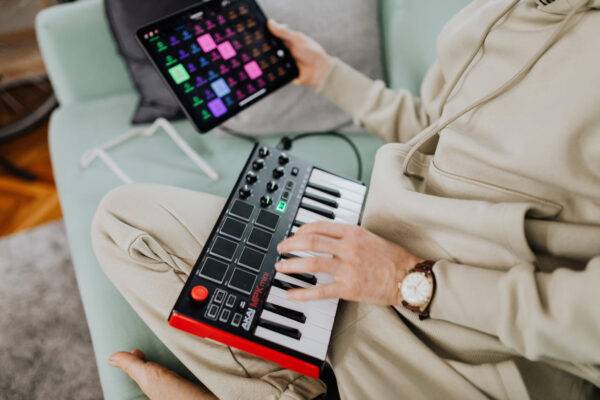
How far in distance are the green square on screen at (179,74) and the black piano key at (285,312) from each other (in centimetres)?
50

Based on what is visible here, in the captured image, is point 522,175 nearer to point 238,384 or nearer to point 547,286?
point 547,286

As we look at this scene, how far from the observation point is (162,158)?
108 cm

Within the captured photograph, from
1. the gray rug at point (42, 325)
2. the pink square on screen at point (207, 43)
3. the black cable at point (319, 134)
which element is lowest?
the gray rug at point (42, 325)

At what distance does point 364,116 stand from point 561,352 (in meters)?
0.63

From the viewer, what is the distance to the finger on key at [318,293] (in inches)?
25.0

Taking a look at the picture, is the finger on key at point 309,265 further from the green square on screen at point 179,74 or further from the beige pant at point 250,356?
the green square on screen at point 179,74

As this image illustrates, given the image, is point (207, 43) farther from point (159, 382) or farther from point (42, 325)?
point (42, 325)

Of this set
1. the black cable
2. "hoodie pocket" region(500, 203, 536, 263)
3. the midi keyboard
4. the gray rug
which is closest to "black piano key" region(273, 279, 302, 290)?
the midi keyboard

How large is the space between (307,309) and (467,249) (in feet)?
0.85

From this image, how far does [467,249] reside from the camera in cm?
62

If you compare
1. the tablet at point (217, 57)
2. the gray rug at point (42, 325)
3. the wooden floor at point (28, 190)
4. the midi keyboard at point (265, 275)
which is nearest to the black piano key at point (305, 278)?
the midi keyboard at point (265, 275)

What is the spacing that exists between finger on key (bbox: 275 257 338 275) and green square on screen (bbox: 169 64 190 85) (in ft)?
1.50

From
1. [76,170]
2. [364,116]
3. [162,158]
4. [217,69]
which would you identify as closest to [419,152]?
[364,116]

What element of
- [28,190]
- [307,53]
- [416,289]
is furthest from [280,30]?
[28,190]
